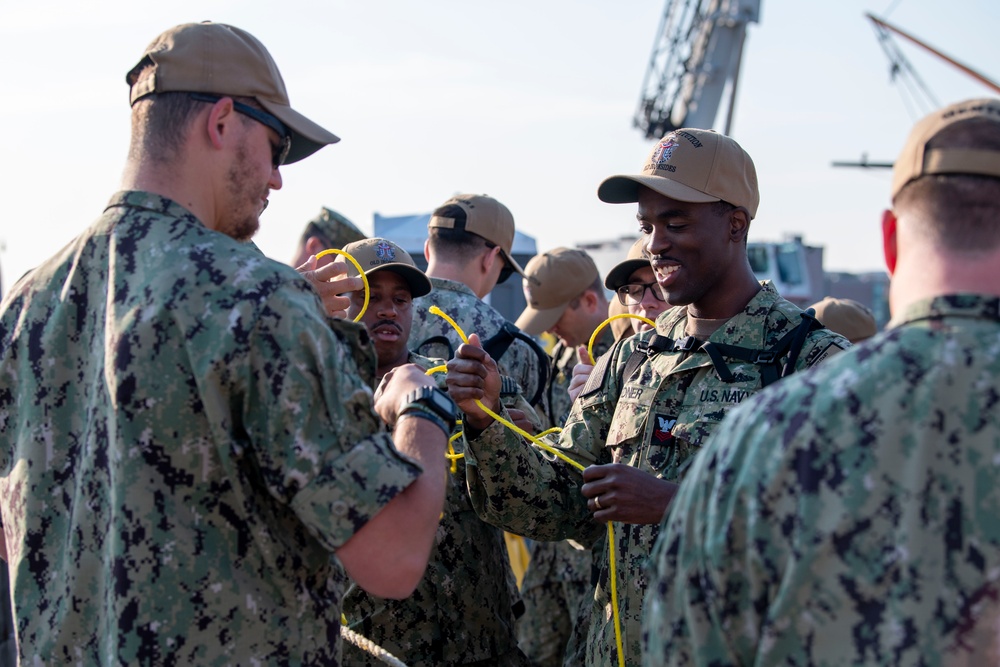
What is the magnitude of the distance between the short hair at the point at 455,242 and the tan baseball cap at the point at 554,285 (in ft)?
4.54

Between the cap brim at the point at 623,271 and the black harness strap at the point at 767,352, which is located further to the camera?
the cap brim at the point at 623,271

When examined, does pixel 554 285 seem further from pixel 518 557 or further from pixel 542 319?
pixel 518 557

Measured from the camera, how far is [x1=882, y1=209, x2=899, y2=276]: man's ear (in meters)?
1.89

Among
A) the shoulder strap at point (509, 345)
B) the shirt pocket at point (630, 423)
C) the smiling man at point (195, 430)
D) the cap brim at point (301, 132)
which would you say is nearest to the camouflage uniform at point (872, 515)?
the smiling man at point (195, 430)

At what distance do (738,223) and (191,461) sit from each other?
6.81ft

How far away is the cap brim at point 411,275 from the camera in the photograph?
4.32 metres

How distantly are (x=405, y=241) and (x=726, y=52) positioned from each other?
1802cm

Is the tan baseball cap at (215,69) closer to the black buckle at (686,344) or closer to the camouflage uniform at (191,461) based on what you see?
the camouflage uniform at (191,461)

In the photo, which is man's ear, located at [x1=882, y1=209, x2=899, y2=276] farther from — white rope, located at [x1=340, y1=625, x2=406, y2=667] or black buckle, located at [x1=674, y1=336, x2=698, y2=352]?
white rope, located at [x1=340, y1=625, x2=406, y2=667]

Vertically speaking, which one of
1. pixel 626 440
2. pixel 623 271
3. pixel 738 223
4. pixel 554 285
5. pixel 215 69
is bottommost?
pixel 626 440

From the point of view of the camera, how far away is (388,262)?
4.38 meters

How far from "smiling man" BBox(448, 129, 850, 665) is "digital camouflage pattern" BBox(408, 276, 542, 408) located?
124 cm

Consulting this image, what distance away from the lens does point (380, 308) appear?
14.0 ft

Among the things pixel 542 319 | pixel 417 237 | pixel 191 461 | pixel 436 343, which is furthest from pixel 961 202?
pixel 417 237
